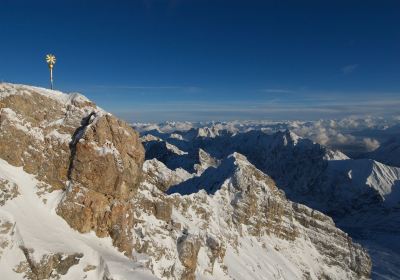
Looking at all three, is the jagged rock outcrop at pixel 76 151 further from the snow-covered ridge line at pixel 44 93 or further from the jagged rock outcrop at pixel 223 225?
the jagged rock outcrop at pixel 223 225

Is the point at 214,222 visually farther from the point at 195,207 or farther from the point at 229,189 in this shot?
the point at 229,189

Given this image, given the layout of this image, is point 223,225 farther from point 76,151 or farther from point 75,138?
point 76,151

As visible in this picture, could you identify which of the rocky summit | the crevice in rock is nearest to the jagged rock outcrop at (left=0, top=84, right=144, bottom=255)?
the crevice in rock

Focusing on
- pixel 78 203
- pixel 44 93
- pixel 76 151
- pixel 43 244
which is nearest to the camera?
pixel 43 244

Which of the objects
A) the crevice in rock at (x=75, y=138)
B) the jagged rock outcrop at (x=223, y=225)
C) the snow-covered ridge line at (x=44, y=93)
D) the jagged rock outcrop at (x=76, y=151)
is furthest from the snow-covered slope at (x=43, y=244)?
the jagged rock outcrop at (x=223, y=225)

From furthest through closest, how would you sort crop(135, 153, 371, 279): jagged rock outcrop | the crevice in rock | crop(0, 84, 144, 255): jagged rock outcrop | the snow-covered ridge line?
crop(135, 153, 371, 279): jagged rock outcrop → the crevice in rock → the snow-covered ridge line → crop(0, 84, 144, 255): jagged rock outcrop

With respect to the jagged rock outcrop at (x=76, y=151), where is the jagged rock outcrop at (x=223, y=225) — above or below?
below

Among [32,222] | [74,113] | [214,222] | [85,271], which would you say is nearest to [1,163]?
[32,222]

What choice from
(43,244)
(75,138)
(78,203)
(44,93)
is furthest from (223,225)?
(43,244)

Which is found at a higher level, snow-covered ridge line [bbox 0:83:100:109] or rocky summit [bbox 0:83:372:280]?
snow-covered ridge line [bbox 0:83:100:109]

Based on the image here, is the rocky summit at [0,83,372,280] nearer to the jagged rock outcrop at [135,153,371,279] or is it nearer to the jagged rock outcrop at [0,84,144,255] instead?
the jagged rock outcrop at [0,84,144,255]

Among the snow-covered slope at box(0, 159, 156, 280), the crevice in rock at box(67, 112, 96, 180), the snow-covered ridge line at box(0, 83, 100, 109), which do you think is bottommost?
the snow-covered slope at box(0, 159, 156, 280)

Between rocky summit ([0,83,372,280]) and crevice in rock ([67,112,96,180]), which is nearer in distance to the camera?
rocky summit ([0,83,372,280])
